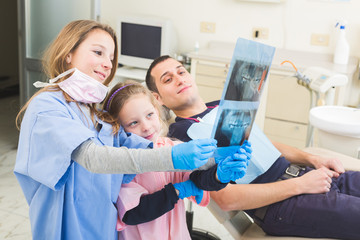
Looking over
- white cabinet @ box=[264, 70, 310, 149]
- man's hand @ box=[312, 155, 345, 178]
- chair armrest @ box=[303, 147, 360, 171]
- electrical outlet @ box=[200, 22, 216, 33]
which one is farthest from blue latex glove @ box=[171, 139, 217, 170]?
electrical outlet @ box=[200, 22, 216, 33]

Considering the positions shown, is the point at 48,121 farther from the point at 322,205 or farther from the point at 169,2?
the point at 169,2

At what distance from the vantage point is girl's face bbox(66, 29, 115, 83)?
1244 millimetres

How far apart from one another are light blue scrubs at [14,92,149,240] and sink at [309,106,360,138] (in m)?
1.20

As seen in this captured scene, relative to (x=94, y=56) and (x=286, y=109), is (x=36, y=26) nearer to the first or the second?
(x=286, y=109)

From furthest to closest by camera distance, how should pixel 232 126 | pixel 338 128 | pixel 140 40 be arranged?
pixel 140 40, pixel 338 128, pixel 232 126

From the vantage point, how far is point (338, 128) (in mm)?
2080

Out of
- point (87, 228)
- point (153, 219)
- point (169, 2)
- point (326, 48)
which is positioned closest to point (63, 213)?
point (87, 228)

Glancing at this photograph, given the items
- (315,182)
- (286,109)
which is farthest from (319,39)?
(315,182)

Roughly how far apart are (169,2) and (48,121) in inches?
138

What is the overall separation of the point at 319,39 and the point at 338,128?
1.90 m

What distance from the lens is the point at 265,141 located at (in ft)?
5.93

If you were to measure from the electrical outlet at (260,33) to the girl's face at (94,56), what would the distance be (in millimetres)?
2893

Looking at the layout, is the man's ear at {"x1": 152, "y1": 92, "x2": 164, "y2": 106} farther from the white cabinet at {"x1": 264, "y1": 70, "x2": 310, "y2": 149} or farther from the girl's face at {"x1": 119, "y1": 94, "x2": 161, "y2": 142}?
the white cabinet at {"x1": 264, "y1": 70, "x2": 310, "y2": 149}

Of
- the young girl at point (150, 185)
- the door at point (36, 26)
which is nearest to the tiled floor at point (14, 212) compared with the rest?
the door at point (36, 26)
